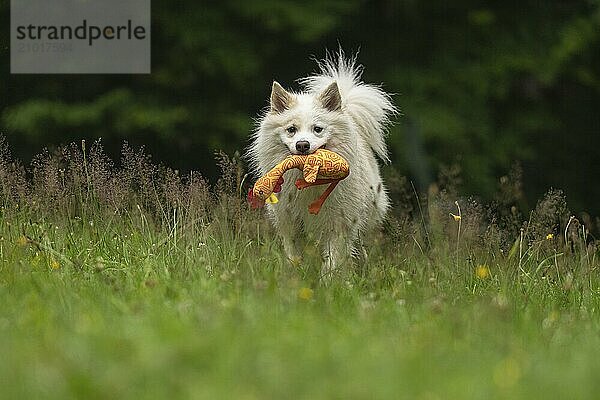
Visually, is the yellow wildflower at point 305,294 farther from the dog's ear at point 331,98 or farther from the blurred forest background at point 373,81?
the blurred forest background at point 373,81

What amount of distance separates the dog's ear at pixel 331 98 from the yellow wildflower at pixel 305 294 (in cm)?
187

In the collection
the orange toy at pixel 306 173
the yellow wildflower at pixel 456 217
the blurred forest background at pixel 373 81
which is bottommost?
the yellow wildflower at pixel 456 217

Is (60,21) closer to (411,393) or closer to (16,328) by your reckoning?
(16,328)

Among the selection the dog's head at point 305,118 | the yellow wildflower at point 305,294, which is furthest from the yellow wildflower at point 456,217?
the yellow wildflower at point 305,294

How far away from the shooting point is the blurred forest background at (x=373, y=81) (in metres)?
11.0

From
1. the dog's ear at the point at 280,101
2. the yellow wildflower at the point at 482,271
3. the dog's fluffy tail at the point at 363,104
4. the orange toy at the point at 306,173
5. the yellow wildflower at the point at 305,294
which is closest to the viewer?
the yellow wildflower at the point at 305,294

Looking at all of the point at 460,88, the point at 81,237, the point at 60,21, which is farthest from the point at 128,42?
the point at 81,237

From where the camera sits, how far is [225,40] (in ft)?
36.7

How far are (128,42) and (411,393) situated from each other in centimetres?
877

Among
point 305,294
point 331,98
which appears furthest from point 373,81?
point 305,294

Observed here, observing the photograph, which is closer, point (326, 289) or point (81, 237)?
point (326, 289)

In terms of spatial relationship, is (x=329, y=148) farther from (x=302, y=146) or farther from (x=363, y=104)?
(x=363, y=104)

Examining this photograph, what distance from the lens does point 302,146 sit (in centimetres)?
585

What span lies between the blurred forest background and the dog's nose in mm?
4641
